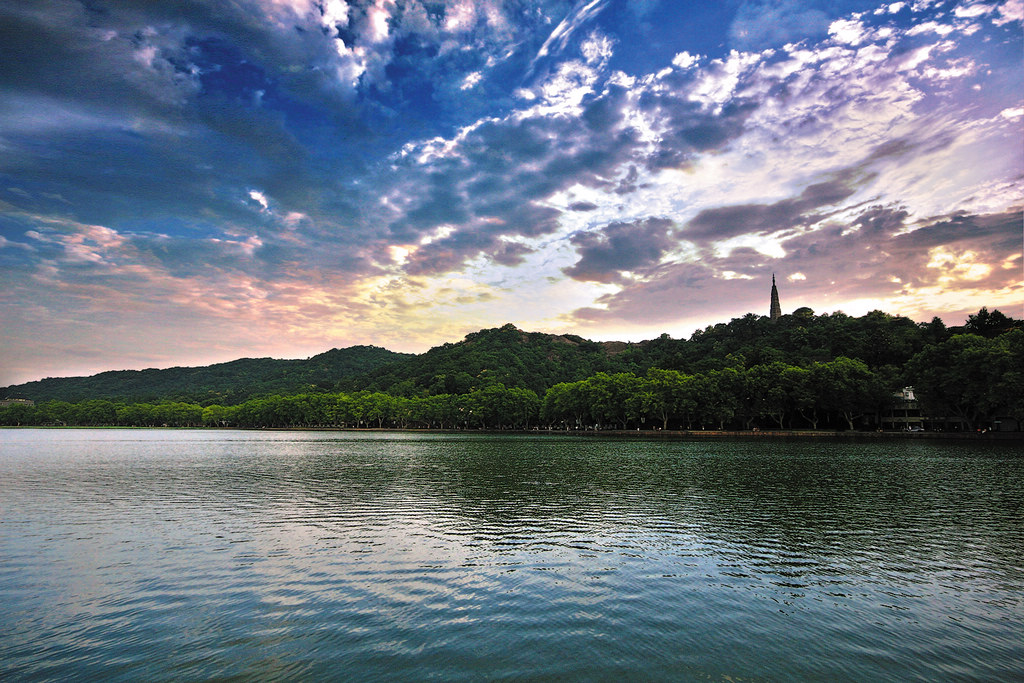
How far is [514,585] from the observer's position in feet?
54.1

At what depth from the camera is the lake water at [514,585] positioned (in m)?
11.3

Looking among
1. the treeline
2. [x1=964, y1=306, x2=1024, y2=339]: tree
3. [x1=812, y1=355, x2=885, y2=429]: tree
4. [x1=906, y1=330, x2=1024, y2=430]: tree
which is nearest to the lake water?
[x1=906, y1=330, x2=1024, y2=430]: tree

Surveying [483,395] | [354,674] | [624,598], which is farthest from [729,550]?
[483,395]

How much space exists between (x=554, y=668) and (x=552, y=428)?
18874 centimetres

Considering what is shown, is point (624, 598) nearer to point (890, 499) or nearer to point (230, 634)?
point (230, 634)

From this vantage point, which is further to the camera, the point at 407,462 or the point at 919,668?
the point at 407,462

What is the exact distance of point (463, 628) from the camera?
510 inches

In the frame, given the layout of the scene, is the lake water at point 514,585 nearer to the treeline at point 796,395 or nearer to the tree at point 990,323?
the treeline at point 796,395

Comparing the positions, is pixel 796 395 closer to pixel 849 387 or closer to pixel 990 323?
pixel 849 387

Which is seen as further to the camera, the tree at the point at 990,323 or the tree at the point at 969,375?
the tree at the point at 990,323

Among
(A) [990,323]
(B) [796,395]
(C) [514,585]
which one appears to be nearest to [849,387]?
(B) [796,395]

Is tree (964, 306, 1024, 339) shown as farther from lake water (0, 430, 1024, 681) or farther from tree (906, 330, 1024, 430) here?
lake water (0, 430, 1024, 681)

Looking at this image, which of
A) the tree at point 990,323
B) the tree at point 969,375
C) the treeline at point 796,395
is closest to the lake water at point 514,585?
the tree at point 969,375

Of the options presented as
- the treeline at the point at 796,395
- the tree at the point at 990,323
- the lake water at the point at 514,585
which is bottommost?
the lake water at the point at 514,585
